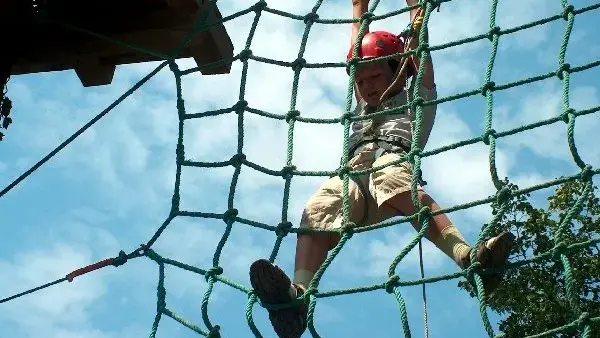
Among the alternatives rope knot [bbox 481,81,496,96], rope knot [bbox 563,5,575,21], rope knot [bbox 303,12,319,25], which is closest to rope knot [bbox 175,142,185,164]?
rope knot [bbox 303,12,319,25]

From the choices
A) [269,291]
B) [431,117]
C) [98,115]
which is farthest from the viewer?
[431,117]

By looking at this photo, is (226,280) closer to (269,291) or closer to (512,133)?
(269,291)

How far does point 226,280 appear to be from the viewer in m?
2.81

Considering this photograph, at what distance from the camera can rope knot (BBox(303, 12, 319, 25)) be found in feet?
11.6

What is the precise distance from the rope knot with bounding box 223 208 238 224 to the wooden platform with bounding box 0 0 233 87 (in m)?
0.55

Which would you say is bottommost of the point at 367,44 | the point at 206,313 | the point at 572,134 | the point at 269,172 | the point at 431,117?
the point at 206,313

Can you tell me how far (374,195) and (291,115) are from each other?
1.14 feet

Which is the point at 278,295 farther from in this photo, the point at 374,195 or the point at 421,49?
the point at 421,49

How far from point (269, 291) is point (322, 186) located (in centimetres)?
64

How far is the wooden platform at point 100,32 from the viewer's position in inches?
126

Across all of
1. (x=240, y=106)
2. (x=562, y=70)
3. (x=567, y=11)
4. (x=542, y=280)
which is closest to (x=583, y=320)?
(x=562, y=70)

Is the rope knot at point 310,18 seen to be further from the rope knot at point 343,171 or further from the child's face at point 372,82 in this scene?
the rope knot at point 343,171

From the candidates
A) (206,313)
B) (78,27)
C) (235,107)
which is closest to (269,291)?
(206,313)

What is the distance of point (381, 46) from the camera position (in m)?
3.57
